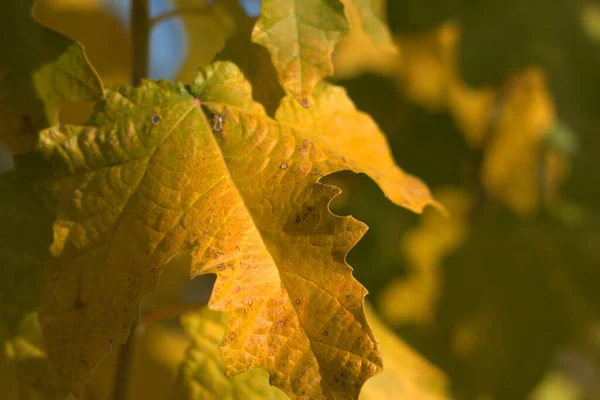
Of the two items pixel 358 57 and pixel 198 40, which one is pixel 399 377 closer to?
pixel 198 40

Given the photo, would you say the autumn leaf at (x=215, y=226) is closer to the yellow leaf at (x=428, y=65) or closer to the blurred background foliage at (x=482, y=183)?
the blurred background foliage at (x=482, y=183)

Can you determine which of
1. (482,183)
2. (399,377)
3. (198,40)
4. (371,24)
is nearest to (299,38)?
(371,24)

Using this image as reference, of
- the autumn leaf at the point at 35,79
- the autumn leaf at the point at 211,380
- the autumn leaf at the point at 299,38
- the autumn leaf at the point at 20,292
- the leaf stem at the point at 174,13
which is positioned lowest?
the autumn leaf at the point at 211,380

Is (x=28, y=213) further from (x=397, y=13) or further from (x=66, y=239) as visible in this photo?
(x=397, y=13)

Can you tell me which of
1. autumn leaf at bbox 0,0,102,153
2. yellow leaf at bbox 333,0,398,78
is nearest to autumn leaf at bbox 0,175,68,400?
autumn leaf at bbox 0,0,102,153

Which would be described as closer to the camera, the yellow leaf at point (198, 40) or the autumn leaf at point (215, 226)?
the autumn leaf at point (215, 226)

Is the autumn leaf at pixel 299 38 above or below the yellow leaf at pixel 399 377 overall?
above

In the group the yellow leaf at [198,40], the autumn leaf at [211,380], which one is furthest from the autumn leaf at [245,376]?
the yellow leaf at [198,40]
